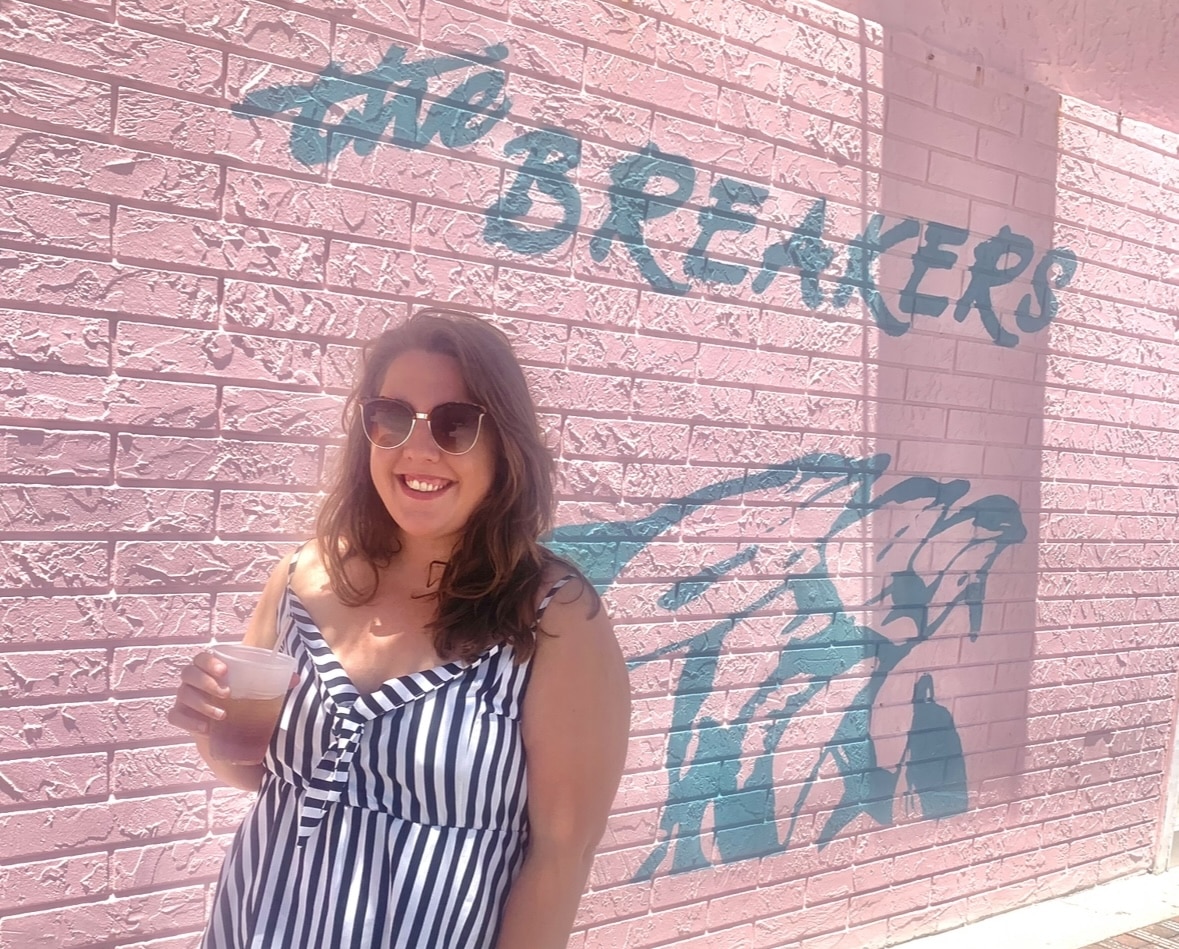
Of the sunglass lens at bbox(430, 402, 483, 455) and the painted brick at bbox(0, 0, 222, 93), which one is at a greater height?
the painted brick at bbox(0, 0, 222, 93)

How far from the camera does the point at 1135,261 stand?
437 cm

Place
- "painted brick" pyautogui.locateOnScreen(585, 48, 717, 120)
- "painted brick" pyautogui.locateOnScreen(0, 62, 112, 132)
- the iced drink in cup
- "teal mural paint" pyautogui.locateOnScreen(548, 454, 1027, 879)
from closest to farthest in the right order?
the iced drink in cup
"painted brick" pyautogui.locateOnScreen(0, 62, 112, 132)
"painted brick" pyautogui.locateOnScreen(585, 48, 717, 120)
"teal mural paint" pyautogui.locateOnScreen(548, 454, 1027, 879)

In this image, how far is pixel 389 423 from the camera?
1939 millimetres

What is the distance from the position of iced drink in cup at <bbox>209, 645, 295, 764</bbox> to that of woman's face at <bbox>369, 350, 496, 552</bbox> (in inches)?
12.2

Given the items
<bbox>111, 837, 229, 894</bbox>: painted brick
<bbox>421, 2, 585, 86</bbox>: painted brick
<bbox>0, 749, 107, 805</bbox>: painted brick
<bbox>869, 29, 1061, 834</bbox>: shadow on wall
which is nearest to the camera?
<bbox>0, 749, 107, 805</bbox>: painted brick

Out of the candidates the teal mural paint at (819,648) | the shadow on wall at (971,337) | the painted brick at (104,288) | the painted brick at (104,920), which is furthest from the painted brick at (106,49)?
the shadow on wall at (971,337)

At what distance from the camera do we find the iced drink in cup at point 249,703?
1.75 meters

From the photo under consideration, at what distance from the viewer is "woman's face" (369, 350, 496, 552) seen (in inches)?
74.9

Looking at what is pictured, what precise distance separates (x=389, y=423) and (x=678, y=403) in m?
1.32

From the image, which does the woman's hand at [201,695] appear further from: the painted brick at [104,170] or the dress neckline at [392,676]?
the painted brick at [104,170]

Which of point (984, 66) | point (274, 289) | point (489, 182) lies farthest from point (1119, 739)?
point (274, 289)

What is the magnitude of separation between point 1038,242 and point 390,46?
2.48 meters

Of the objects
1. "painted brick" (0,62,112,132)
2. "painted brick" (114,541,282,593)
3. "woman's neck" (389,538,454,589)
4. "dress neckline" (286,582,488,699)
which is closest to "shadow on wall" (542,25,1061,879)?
"painted brick" (114,541,282,593)

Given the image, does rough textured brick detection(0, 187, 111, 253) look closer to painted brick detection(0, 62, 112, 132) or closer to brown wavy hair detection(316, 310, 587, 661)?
painted brick detection(0, 62, 112, 132)
